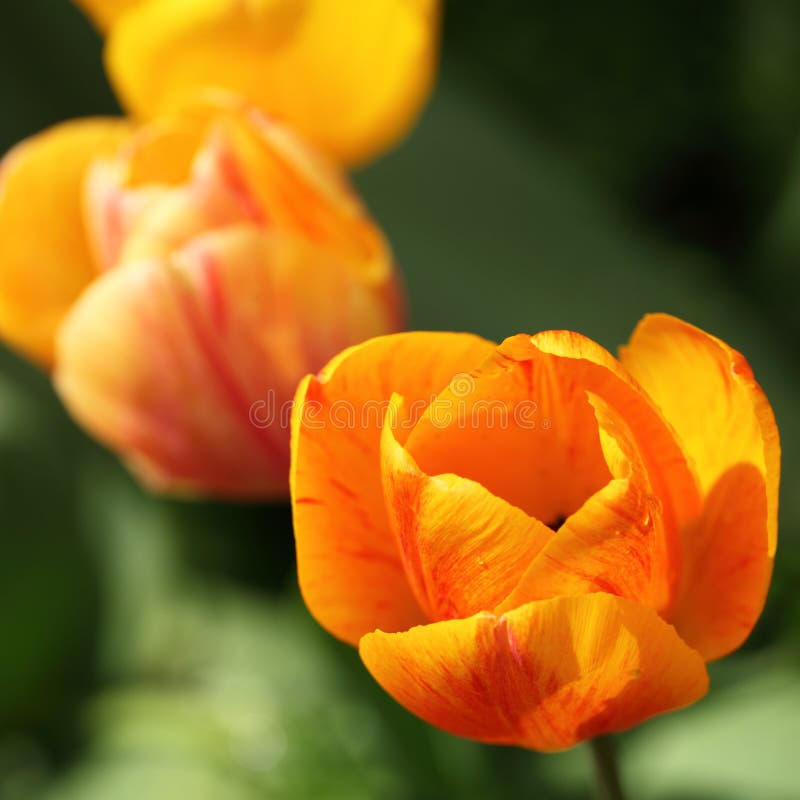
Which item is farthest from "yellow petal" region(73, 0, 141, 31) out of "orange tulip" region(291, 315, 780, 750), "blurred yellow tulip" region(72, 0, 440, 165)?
"orange tulip" region(291, 315, 780, 750)

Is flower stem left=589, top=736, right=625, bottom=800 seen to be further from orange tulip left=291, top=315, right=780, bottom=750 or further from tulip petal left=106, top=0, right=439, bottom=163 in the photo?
tulip petal left=106, top=0, right=439, bottom=163

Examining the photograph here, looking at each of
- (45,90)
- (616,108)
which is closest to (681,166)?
(616,108)

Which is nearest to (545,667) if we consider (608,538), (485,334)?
(608,538)

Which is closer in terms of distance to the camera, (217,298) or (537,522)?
(537,522)

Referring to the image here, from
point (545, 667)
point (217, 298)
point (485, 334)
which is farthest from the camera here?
point (485, 334)

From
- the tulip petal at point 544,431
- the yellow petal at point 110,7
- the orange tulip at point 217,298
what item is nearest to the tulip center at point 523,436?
the tulip petal at point 544,431

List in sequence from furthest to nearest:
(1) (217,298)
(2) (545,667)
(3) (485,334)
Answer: (3) (485,334)
(1) (217,298)
(2) (545,667)

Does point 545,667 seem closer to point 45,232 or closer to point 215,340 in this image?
point 215,340
